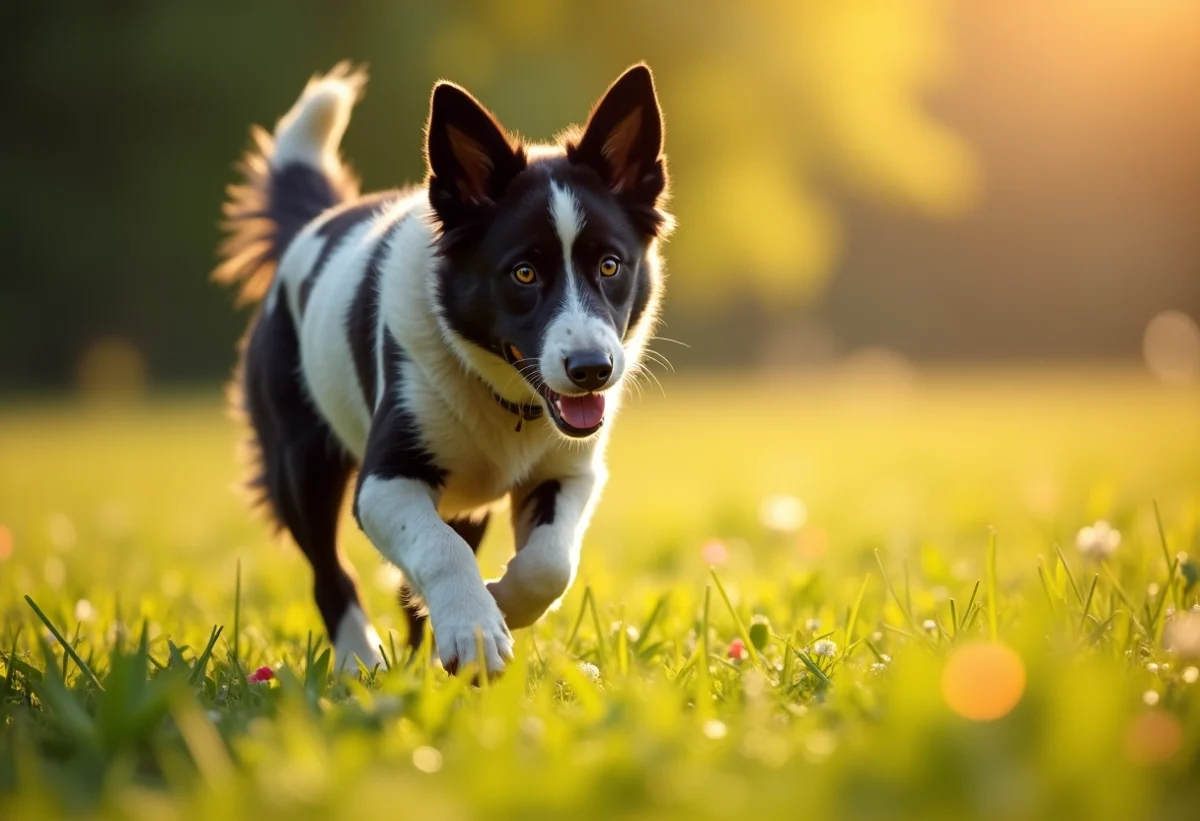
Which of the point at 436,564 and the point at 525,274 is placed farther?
the point at 525,274

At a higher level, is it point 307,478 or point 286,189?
point 286,189

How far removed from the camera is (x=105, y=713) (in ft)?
6.92

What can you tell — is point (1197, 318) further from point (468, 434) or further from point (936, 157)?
point (468, 434)

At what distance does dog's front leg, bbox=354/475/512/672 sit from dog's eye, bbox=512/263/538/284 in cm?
60

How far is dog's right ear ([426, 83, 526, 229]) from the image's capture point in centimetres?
357

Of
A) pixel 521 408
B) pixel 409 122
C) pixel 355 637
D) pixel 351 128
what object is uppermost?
pixel 409 122

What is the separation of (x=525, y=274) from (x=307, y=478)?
125 cm

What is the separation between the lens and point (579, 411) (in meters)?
3.40

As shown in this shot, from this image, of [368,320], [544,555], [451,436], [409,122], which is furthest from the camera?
[409,122]

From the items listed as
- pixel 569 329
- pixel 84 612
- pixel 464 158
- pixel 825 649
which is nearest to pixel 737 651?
pixel 825 649

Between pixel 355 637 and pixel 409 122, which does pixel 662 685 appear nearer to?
pixel 355 637

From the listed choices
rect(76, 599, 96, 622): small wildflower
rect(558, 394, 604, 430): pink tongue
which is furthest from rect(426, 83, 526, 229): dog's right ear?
rect(76, 599, 96, 622): small wildflower

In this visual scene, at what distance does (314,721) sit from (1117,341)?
107 feet

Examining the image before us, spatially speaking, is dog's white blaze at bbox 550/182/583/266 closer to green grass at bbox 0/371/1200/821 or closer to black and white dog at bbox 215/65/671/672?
black and white dog at bbox 215/65/671/672
